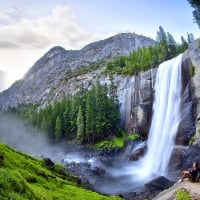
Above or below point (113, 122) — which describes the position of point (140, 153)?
below

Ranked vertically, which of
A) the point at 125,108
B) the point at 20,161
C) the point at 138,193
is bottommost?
the point at 138,193

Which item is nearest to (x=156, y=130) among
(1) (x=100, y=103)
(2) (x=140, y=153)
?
(2) (x=140, y=153)

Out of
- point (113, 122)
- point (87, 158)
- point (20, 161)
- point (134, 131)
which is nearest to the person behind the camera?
point (20, 161)

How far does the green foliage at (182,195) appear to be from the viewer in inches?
1015

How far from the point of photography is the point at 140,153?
82.9 metres

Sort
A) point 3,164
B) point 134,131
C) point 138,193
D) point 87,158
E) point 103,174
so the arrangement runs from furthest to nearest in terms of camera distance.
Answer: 1. point 134,131
2. point 87,158
3. point 103,174
4. point 138,193
5. point 3,164

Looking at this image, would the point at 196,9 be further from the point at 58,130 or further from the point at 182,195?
the point at 58,130

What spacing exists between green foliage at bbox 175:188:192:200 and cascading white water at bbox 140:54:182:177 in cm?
3975

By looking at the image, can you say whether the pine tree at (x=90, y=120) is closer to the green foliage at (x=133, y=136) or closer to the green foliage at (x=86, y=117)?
the green foliage at (x=86, y=117)

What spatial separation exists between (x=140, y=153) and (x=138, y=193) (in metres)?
31.4

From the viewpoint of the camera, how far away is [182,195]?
26250 mm

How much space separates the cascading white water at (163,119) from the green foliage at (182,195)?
130ft

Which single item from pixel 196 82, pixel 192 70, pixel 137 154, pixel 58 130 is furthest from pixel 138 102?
pixel 196 82

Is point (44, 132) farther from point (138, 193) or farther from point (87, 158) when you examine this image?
point (138, 193)
